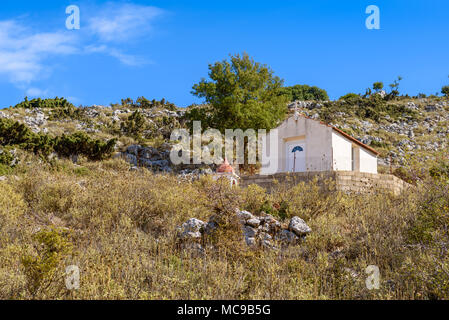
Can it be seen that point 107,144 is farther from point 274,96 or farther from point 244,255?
point 244,255

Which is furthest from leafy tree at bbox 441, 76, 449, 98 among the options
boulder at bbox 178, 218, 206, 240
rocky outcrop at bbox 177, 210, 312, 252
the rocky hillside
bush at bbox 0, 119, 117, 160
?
boulder at bbox 178, 218, 206, 240

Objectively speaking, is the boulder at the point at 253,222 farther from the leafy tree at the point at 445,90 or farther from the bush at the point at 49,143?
the leafy tree at the point at 445,90

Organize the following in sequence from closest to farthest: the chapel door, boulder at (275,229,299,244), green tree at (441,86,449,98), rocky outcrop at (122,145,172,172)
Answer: boulder at (275,229,299,244), the chapel door, rocky outcrop at (122,145,172,172), green tree at (441,86,449,98)

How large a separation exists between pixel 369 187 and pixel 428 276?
6.34m

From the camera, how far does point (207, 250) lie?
6.21 meters

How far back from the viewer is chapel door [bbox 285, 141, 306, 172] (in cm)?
1598

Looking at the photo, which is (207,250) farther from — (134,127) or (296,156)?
(134,127)

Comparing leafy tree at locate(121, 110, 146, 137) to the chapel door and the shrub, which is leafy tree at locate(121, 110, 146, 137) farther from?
the shrub

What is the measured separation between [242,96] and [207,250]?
15.0 m

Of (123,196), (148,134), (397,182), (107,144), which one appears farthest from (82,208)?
(148,134)

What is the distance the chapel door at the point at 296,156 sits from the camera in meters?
16.0

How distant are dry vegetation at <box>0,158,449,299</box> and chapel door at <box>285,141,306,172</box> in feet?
21.5

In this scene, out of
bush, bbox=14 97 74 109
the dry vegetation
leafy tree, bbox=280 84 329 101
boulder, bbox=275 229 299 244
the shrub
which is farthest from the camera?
leafy tree, bbox=280 84 329 101

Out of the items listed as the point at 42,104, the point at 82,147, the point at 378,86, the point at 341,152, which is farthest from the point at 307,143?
the point at 378,86
